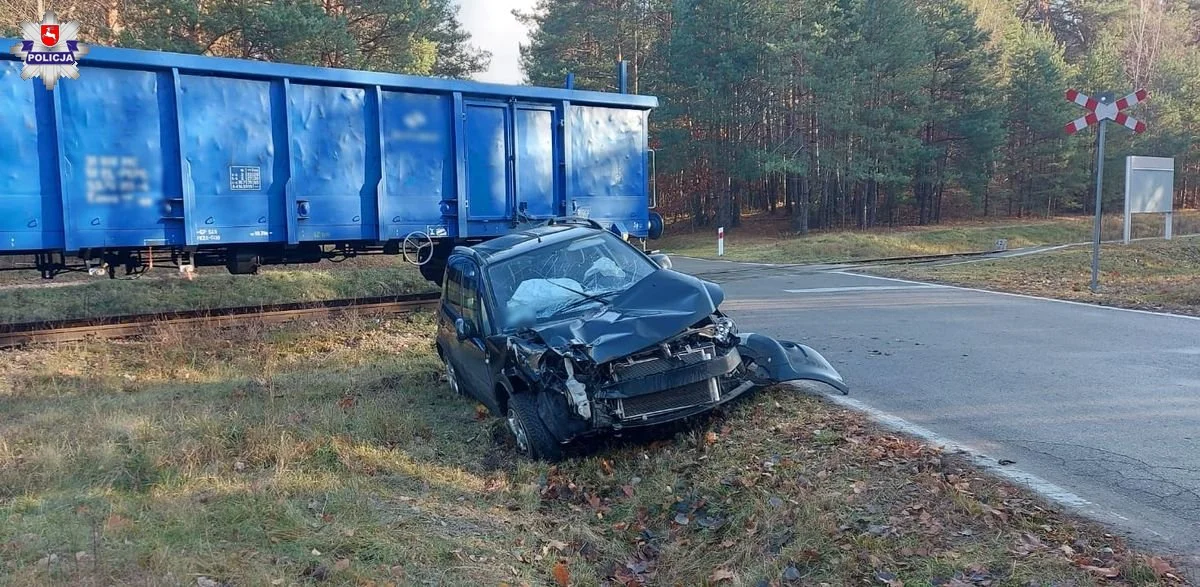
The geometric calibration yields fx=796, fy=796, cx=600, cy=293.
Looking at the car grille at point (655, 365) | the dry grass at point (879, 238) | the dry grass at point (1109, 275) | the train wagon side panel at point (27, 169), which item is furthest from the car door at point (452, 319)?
the dry grass at point (879, 238)

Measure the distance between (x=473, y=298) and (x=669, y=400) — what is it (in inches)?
84.0

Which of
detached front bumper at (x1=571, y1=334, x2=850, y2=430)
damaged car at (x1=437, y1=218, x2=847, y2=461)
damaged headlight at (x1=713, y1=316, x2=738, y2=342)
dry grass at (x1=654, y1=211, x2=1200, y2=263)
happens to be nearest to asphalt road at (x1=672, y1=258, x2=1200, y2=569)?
detached front bumper at (x1=571, y1=334, x2=850, y2=430)

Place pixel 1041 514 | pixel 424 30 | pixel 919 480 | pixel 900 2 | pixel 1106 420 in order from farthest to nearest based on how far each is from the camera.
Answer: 1. pixel 900 2
2. pixel 424 30
3. pixel 1106 420
4. pixel 919 480
5. pixel 1041 514

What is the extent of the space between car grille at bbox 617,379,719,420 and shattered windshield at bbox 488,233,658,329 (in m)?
1.09

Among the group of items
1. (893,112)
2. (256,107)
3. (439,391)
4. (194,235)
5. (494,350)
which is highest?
(893,112)

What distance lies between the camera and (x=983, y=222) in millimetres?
43594

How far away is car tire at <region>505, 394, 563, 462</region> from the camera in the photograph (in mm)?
5426

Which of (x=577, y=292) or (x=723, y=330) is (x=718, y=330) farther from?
(x=577, y=292)

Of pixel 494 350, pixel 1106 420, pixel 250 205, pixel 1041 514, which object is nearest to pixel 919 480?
pixel 1041 514

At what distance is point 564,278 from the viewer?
254 inches

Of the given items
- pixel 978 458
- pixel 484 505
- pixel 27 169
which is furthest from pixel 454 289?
pixel 27 169

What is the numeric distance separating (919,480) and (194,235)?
334 inches

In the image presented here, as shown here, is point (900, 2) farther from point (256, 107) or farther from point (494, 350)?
point (494, 350)

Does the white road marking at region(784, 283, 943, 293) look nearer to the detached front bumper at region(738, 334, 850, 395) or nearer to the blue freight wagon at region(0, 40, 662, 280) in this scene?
the blue freight wagon at region(0, 40, 662, 280)
